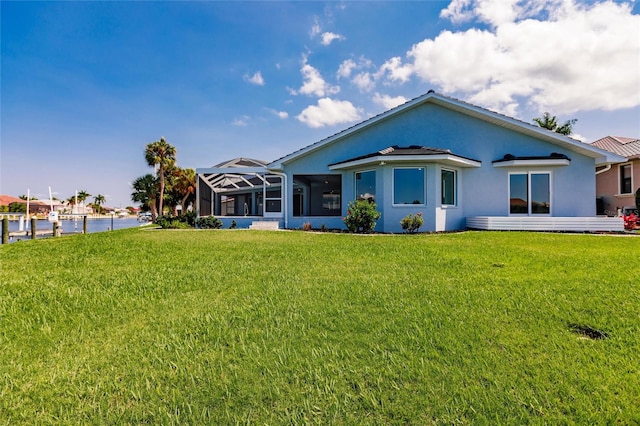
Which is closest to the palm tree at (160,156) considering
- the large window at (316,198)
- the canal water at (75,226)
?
the canal water at (75,226)

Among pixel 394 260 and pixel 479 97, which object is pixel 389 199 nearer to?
pixel 394 260

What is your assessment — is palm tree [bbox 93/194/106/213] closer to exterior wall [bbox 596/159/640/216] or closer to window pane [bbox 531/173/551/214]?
window pane [bbox 531/173/551/214]

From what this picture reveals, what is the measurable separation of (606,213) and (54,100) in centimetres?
3565

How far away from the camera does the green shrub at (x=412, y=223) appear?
1298 cm

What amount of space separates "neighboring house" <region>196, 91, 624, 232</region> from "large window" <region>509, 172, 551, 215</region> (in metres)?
0.04

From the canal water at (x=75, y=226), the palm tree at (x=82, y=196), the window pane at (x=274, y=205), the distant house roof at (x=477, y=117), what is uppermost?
the palm tree at (x=82, y=196)

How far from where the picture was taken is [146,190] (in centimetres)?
4175

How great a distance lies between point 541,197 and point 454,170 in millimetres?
4579

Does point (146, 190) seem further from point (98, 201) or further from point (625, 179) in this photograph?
point (98, 201)

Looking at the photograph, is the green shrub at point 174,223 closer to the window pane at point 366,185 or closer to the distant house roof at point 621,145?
the window pane at point 366,185

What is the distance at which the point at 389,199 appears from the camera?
14047mm

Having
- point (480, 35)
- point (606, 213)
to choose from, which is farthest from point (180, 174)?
point (606, 213)

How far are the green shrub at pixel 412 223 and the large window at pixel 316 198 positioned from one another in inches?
322

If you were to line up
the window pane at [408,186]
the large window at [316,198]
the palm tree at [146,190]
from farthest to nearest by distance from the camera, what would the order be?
the palm tree at [146,190], the large window at [316,198], the window pane at [408,186]
